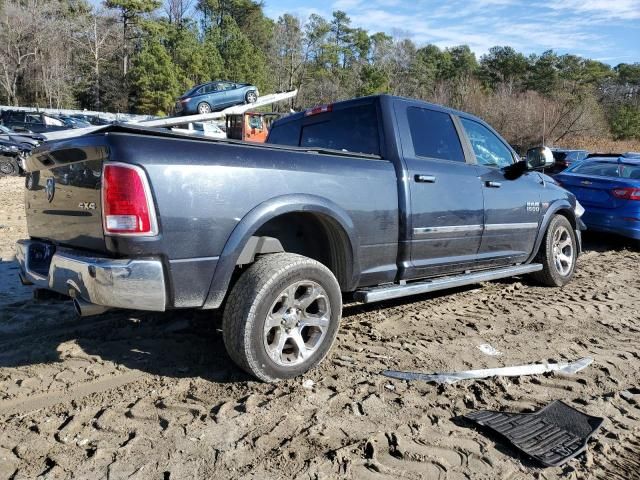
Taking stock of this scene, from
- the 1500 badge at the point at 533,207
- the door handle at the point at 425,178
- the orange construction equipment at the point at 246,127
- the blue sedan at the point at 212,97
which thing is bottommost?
the 1500 badge at the point at 533,207

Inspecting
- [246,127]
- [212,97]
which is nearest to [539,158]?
[246,127]

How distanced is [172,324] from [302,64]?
65.6 metres

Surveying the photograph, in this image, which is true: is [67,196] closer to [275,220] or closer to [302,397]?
[275,220]

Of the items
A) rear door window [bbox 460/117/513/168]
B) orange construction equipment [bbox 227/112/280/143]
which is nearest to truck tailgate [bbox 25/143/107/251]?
rear door window [bbox 460/117/513/168]

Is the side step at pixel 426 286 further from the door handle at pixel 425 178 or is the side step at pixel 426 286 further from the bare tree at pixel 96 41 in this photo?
the bare tree at pixel 96 41

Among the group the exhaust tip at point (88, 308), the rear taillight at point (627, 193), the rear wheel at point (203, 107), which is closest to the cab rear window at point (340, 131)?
the exhaust tip at point (88, 308)

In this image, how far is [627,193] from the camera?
781cm

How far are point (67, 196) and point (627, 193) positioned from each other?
7.86 m

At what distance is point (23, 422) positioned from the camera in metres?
2.73

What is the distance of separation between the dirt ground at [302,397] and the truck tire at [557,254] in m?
0.80

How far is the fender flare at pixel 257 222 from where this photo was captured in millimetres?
2947

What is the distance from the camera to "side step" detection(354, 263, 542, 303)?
12.2 ft

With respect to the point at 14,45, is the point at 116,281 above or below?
below

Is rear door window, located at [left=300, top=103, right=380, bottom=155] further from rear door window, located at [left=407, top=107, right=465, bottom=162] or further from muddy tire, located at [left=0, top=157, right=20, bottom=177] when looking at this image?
muddy tire, located at [left=0, top=157, right=20, bottom=177]
